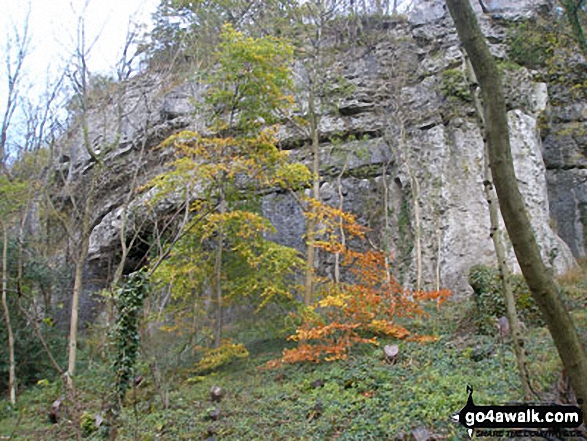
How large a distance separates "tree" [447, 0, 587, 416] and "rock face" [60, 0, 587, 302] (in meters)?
10.3

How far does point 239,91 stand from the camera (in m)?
10.6

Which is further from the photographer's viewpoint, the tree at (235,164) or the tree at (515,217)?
the tree at (235,164)

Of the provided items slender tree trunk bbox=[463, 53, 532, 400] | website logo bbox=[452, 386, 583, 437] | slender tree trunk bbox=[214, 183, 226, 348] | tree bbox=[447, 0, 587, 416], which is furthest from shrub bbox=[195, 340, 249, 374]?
tree bbox=[447, 0, 587, 416]

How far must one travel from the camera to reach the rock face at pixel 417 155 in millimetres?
13719

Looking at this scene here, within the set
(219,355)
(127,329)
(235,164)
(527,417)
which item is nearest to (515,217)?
(527,417)

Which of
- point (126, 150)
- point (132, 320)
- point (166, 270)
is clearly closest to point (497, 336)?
point (132, 320)

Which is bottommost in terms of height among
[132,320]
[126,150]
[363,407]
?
[363,407]

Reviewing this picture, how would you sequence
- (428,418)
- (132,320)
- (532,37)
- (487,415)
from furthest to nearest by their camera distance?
1. (532,37)
2. (132,320)
3. (428,418)
4. (487,415)

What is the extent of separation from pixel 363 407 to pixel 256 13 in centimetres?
1280

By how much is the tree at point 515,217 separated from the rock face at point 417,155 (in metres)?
10.3

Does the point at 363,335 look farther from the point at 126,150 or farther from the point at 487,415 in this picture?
the point at 126,150

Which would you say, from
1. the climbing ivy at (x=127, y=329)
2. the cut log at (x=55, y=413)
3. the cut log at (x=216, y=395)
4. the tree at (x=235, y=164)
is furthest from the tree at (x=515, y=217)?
the cut log at (x=55, y=413)

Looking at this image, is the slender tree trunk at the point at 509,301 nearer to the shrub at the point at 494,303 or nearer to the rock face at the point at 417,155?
the shrub at the point at 494,303

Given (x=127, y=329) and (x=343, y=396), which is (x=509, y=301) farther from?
(x=127, y=329)
